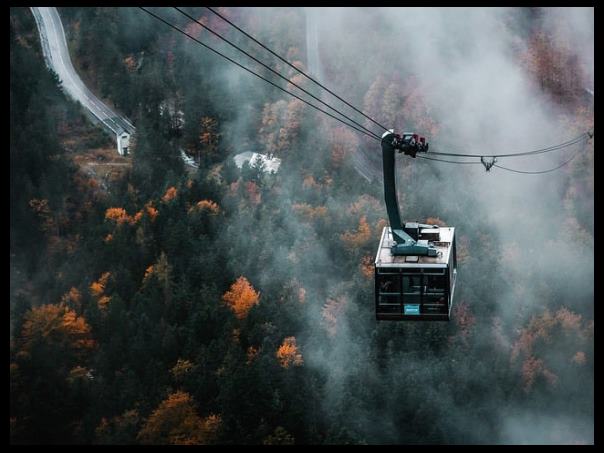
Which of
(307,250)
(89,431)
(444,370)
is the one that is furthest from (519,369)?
(89,431)

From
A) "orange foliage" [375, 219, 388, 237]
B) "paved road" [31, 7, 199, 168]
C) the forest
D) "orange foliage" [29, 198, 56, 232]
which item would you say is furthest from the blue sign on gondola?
"paved road" [31, 7, 199, 168]

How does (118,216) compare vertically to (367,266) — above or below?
above

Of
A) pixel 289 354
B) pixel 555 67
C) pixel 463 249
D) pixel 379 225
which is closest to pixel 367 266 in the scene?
pixel 379 225

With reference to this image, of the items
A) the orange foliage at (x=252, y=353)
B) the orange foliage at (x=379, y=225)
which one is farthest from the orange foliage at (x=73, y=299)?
the orange foliage at (x=379, y=225)

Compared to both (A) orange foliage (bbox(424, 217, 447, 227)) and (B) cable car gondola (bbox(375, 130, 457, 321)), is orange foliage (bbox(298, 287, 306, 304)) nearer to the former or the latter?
(A) orange foliage (bbox(424, 217, 447, 227))

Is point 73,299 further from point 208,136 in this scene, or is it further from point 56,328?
point 208,136
